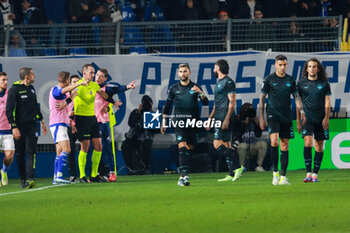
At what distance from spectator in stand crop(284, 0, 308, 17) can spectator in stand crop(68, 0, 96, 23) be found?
209 inches

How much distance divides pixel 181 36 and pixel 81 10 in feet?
12.3

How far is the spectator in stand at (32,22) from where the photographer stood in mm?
19634

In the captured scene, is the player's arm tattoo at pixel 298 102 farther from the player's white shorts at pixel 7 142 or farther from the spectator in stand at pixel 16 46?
the spectator in stand at pixel 16 46

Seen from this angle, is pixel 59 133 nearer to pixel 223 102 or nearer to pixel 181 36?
pixel 223 102

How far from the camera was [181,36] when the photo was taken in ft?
61.9

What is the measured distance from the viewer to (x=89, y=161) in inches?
742

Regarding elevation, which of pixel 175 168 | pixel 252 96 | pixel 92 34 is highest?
pixel 92 34

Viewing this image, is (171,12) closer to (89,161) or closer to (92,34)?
(92,34)

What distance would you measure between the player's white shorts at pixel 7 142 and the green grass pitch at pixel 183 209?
2.55m

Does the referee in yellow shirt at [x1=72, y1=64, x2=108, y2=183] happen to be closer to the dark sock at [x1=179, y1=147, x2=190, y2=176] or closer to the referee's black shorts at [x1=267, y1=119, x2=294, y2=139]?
the dark sock at [x1=179, y1=147, x2=190, y2=176]

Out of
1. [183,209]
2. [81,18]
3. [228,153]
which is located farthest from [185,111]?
[81,18]

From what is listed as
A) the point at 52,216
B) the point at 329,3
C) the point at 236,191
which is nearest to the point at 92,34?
the point at 329,3

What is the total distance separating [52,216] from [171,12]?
44.6 feet

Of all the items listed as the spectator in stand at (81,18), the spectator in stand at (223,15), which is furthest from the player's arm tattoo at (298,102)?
the spectator in stand at (81,18)
